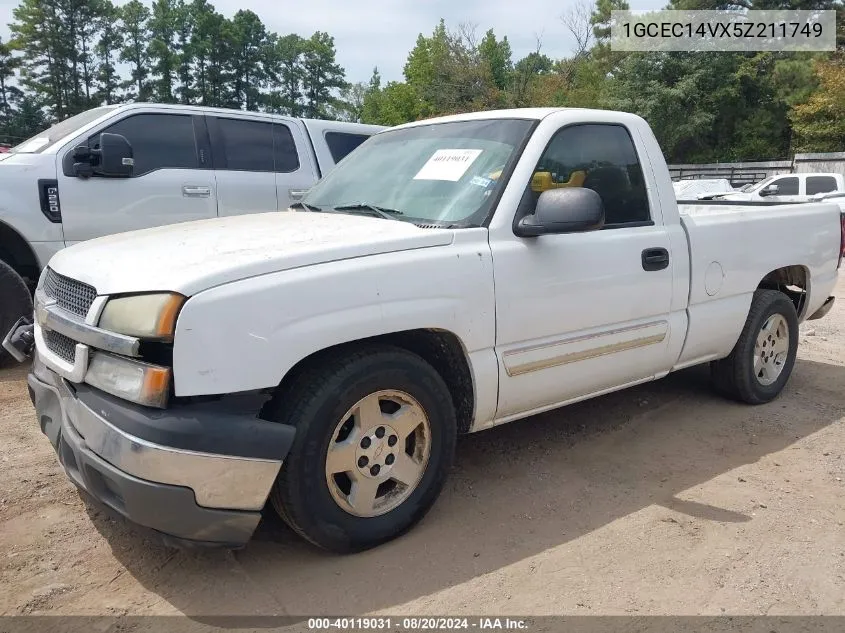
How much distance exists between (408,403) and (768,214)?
3040 mm

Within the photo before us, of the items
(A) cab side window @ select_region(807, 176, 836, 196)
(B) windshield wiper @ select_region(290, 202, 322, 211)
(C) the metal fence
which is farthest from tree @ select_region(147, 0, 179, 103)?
(B) windshield wiper @ select_region(290, 202, 322, 211)

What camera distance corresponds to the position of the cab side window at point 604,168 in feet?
11.7

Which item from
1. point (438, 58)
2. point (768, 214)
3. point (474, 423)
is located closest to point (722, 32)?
point (438, 58)

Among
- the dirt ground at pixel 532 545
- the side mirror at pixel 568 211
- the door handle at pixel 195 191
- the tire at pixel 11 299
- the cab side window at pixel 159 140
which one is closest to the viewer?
the dirt ground at pixel 532 545

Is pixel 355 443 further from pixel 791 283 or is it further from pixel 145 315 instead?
pixel 791 283

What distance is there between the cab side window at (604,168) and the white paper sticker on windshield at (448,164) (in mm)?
366

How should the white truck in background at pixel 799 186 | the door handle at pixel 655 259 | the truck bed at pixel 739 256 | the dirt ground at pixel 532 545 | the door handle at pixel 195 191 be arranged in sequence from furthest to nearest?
the white truck in background at pixel 799 186 → the door handle at pixel 195 191 → the truck bed at pixel 739 256 → the door handle at pixel 655 259 → the dirt ground at pixel 532 545

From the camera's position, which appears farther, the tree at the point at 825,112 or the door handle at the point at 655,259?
the tree at the point at 825,112

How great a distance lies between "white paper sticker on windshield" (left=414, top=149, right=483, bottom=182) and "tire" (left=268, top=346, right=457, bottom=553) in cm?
101

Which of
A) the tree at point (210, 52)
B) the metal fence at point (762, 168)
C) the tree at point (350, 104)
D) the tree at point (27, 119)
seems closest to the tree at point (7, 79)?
the tree at point (27, 119)

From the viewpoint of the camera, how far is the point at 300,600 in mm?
Result: 2596

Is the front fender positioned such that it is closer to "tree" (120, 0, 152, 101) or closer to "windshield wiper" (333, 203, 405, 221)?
"windshield wiper" (333, 203, 405, 221)

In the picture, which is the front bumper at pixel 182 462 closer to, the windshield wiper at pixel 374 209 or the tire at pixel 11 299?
the windshield wiper at pixel 374 209

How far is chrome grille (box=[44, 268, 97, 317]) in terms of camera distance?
2.69 m
